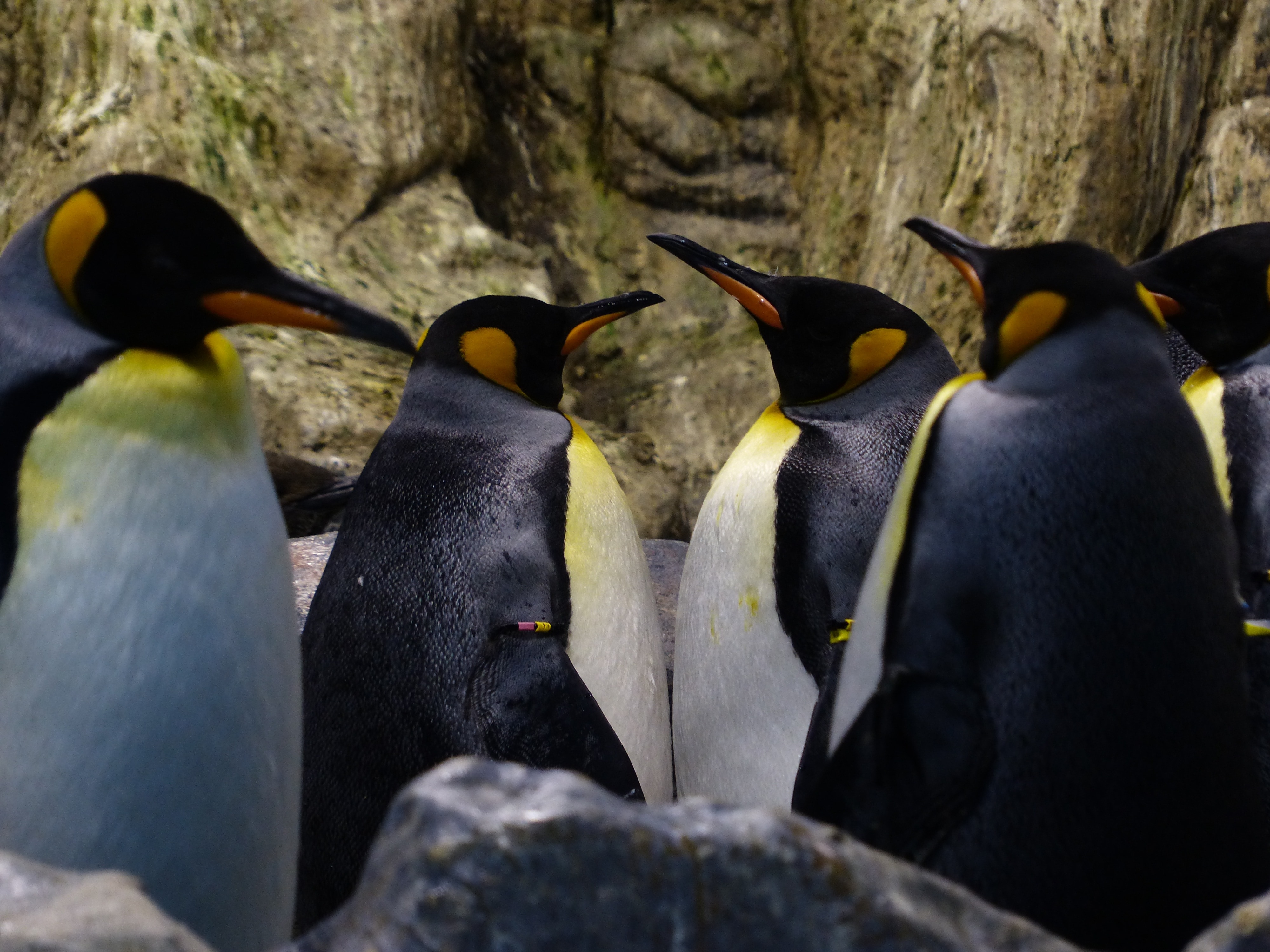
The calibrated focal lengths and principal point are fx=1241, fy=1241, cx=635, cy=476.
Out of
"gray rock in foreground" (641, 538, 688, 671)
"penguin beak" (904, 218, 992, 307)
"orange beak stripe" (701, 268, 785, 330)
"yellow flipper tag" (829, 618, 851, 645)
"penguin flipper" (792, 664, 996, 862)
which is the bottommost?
"gray rock in foreground" (641, 538, 688, 671)

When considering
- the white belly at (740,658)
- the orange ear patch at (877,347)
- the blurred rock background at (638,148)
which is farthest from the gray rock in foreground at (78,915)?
the blurred rock background at (638,148)

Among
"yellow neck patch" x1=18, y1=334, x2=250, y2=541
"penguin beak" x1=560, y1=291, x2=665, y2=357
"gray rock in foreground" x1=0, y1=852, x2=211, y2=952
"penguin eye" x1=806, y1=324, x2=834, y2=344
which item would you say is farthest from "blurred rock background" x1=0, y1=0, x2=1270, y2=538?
"gray rock in foreground" x1=0, y1=852, x2=211, y2=952

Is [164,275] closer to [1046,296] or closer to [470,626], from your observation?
[470,626]

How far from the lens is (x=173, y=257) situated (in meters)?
1.53

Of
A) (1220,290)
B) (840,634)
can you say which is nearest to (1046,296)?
(840,634)

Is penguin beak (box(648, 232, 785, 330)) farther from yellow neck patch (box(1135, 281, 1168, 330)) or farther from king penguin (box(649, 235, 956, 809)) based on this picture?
yellow neck patch (box(1135, 281, 1168, 330))

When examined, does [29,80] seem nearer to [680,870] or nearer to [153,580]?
[153,580]

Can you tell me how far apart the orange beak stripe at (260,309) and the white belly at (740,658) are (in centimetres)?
113

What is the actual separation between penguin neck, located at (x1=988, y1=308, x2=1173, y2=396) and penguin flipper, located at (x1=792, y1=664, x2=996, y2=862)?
1.21ft

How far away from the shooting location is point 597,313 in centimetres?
285

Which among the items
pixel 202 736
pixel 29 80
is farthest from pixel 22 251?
pixel 29 80

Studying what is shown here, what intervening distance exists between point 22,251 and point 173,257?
0.65 feet

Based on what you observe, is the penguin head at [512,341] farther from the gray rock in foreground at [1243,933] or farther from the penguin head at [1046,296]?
the gray rock in foreground at [1243,933]

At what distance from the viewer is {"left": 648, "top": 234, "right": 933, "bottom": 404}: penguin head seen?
2598mm
